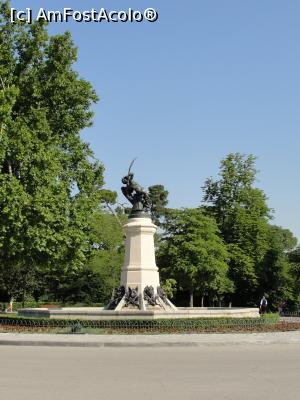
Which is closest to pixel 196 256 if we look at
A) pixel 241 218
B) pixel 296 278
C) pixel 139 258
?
pixel 241 218

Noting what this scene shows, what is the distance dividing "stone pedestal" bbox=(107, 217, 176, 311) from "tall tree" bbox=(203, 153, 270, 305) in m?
25.4

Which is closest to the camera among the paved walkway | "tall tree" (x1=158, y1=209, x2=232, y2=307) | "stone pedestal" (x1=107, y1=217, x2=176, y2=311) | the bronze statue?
the paved walkway

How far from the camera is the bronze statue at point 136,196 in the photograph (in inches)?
1196

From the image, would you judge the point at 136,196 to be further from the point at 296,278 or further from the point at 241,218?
the point at 296,278

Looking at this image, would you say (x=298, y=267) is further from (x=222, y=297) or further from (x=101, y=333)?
(x=101, y=333)

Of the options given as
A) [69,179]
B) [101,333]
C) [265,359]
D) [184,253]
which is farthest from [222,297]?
[265,359]

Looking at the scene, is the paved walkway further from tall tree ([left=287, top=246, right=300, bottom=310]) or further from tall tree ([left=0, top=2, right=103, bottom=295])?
tall tree ([left=287, top=246, right=300, bottom=310])

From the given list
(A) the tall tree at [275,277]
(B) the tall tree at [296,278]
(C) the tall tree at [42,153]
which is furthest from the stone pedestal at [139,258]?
(B) the tall tree at [296,278]

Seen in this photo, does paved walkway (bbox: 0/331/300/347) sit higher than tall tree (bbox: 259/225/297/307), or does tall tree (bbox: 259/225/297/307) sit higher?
tall tree (bbox: 259/225/297/307)

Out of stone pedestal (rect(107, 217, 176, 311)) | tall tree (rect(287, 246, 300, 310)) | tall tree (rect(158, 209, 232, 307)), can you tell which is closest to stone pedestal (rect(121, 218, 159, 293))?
stone pedestal (rect(107, 217, 176, 311))

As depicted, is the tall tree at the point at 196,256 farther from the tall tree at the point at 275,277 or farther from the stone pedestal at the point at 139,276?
the stone pedestal at the point at 139,276

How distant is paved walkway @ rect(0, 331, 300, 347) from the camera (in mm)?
19219

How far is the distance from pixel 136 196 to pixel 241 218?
26.4 m

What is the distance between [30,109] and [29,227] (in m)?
7.51
